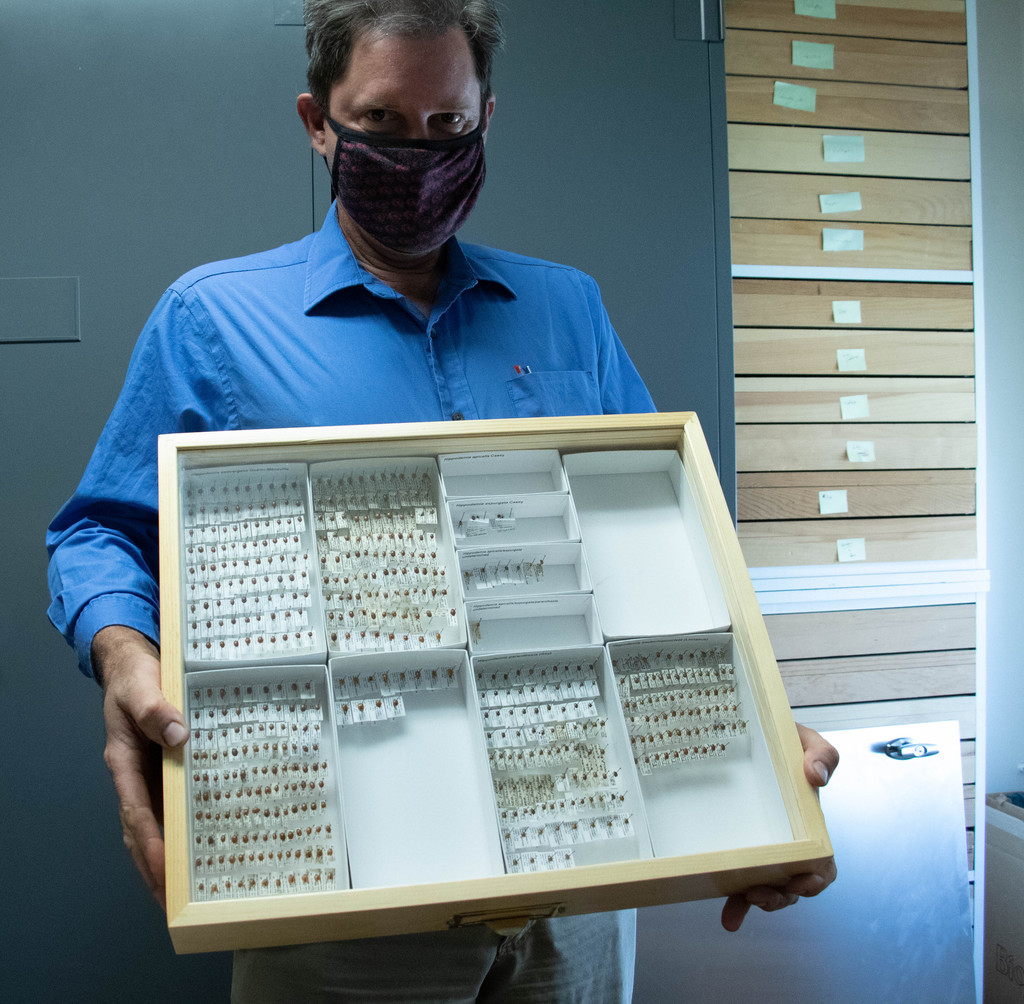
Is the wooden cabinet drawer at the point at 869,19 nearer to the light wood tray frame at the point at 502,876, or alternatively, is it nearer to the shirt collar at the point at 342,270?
the shirt collar at the point at 342,270

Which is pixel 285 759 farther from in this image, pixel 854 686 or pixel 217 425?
pixel 854 686

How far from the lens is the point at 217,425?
1.44 m

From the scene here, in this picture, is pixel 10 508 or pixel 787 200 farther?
pixel 787 200

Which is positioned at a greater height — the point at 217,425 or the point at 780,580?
the point at 217,425

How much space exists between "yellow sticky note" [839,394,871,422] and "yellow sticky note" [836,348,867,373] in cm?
10

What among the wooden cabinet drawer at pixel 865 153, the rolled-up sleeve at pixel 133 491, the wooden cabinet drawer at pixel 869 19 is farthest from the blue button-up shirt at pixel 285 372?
the wooden cabinet drawer at pixel 869 19

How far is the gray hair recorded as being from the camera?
1.42 metres

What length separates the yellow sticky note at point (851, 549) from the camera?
3.09 meters

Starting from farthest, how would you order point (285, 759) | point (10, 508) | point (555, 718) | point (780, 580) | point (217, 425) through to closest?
1. point (780, 580)
2. point (10, 508)
3. point (217, 425)
4. point (555, 718)
5. point (285, 759)

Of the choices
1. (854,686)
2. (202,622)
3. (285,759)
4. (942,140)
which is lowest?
(854,686)

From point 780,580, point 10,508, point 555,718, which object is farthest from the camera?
point 780,580

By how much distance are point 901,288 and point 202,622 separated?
2.86 m

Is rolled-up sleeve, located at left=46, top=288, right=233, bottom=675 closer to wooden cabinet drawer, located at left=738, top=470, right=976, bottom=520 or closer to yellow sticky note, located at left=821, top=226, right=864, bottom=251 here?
wooden cabinet drawer, located at left=738, top=470, right=976, bottom=520

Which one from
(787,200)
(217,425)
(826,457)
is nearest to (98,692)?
(217,425)
